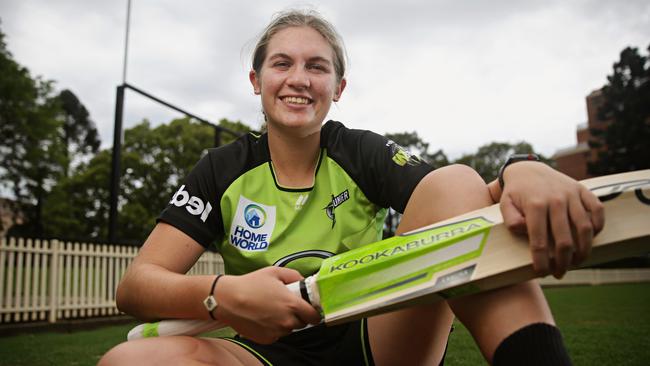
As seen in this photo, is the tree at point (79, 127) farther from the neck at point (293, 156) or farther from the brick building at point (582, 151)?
the neck at point (293, 156)

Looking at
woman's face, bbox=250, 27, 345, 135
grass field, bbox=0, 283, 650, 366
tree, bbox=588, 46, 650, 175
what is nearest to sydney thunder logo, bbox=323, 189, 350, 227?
woman's face, bbox=250, 27, 345, 135

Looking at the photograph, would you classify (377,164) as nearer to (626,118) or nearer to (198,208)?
(198,208)

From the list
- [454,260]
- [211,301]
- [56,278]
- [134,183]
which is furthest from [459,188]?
[134,183]

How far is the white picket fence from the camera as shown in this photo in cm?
773

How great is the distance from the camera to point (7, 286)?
733 centimetres

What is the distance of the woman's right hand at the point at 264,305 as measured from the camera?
1.14 m

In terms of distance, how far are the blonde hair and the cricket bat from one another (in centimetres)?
105

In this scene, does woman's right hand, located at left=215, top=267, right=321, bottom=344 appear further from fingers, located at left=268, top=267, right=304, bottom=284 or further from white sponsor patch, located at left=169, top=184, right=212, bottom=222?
white sponsor patch, located at left=169, top=184, right=212, bottom=222

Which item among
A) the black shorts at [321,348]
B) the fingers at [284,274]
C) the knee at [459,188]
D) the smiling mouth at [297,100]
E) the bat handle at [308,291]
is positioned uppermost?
the smiling mouth at [297,100]

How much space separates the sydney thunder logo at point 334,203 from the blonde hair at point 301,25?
523 millimetres

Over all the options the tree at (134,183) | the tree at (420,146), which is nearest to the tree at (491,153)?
the tree at (420,146)

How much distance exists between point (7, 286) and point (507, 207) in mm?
8254

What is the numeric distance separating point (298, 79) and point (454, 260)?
984 mm

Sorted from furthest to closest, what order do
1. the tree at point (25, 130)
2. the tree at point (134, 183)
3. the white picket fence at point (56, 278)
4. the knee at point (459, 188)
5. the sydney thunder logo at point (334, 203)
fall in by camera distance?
the tree at point (134, 183) < the tree at point (25, 130) < the white picket fence at point (56, 278) < the sydney thunder logo at point (334, 203) < the knee at point (459, 188)
